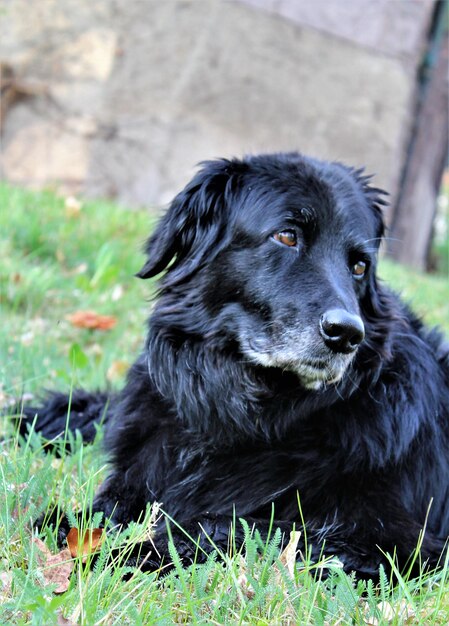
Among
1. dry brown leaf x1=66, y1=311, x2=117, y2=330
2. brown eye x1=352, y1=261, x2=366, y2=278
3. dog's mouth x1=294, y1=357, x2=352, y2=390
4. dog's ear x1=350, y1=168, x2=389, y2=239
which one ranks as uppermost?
dog's ear x1=350, y1=168, x2=389, y2=239

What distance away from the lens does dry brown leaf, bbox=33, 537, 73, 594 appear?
201cm

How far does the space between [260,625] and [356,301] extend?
3.99ft

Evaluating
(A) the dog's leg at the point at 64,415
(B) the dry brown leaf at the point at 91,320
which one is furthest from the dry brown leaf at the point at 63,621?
(B) the dry brown leaf at the point at 91,320

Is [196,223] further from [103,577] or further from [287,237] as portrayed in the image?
[103,577]

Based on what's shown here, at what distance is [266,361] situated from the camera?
2738mm

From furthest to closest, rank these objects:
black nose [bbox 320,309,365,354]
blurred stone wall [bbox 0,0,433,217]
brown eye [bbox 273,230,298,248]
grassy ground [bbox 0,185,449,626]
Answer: blurred stone wall [bbox 0,0,433,217] → brown eye [bbox 273,230,298,248] → black nose [bbox 320,309,365,354] → grassy ground [bbox 0,185,449,626]

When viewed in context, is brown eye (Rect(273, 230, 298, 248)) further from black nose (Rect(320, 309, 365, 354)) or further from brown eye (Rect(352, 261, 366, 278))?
black nose (Rect(320, 309, 365, 354))

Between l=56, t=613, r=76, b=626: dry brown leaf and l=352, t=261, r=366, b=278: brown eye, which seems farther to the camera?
l=352, t=261, r=366, b=278: brown eye

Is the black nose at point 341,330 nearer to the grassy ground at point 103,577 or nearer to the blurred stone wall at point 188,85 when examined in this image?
the grassy ground at point 103,577

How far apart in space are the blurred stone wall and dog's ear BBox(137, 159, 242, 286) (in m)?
4.84

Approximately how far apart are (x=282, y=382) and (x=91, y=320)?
2.22 m

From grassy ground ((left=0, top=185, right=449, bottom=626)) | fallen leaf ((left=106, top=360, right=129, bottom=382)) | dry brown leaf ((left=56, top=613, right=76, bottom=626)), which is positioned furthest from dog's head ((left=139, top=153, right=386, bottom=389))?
fallen leaf ((left=106, top=360, right=129, bottom=382))

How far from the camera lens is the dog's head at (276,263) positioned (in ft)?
8.66

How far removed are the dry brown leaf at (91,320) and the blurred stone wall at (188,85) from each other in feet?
10.2
